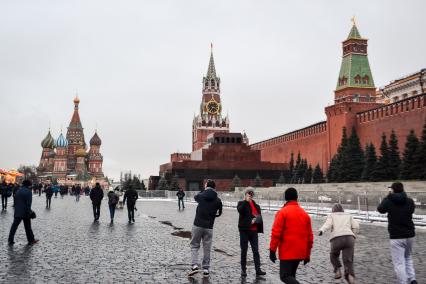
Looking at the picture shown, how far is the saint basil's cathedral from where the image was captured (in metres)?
100

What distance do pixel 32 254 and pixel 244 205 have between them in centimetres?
409

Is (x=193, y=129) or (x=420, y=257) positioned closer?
(x=420, y=257)

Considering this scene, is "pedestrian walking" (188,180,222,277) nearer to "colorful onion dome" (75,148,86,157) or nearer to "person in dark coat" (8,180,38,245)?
"person in dark coat" (8,180,38,245)

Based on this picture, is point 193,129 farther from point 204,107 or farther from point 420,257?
point 420,257

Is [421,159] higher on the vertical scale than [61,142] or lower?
lower

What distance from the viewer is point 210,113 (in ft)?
363

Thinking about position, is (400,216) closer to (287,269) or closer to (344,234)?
(344,234)

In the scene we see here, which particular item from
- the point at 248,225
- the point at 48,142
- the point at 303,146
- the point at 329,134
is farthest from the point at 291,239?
the point at 48,142

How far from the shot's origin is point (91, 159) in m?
105

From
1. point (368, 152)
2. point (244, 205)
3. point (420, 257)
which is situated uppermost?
point (368, 152)

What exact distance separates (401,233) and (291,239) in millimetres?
1928

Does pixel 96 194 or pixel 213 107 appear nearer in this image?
pixel 96 194

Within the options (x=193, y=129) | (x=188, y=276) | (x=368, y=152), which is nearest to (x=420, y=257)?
(x=188, y=276)

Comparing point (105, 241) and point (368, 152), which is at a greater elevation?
point (368, 152)
